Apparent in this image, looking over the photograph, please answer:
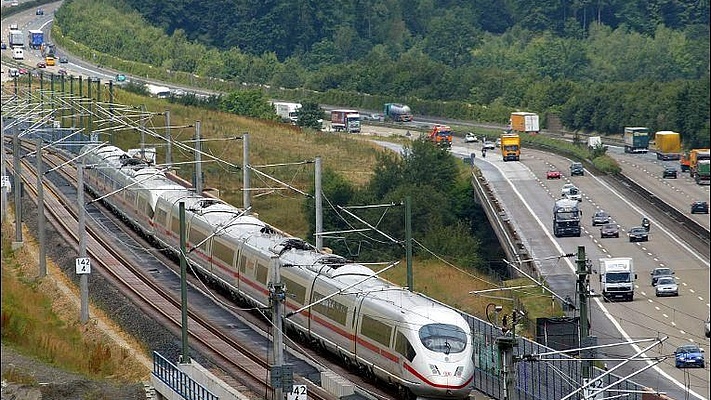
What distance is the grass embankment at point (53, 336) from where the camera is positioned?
4850 centimetres

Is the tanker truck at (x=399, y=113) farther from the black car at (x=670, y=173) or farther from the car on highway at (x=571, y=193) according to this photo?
the car on highway at (x=571, y=193)

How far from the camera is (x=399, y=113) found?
172 meters

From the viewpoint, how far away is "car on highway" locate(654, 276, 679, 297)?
83625mm

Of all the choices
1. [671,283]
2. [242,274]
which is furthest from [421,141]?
[242,274]

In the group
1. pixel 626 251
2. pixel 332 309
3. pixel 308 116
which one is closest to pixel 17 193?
pixel 332 309

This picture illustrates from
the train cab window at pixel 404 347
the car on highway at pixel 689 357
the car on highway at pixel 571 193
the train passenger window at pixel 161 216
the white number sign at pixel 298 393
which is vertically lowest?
the car on highway at pixel 689 357

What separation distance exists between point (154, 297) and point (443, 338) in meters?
20.7

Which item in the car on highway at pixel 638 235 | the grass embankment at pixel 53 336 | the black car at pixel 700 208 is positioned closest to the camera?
the grass embankment at pixel 53 336

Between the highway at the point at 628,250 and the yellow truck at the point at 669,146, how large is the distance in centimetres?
153

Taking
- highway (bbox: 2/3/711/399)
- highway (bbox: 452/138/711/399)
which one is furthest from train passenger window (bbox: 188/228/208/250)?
highway (bbox: 2/3/711/399)

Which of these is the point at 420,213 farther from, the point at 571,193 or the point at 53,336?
the point at 53,336

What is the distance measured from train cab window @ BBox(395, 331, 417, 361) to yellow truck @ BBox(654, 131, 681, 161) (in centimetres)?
10045

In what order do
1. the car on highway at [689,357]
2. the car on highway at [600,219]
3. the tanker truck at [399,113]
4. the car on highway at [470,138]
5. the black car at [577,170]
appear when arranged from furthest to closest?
the tanker truck at [399,113]
the car on highway at [470,138]
the black car at [577,170]
the car on highway at [600,219]
the car on highway at [689,357]

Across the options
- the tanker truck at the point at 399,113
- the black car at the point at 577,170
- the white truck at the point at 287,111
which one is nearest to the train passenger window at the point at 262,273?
the black car at the point at 577,170
